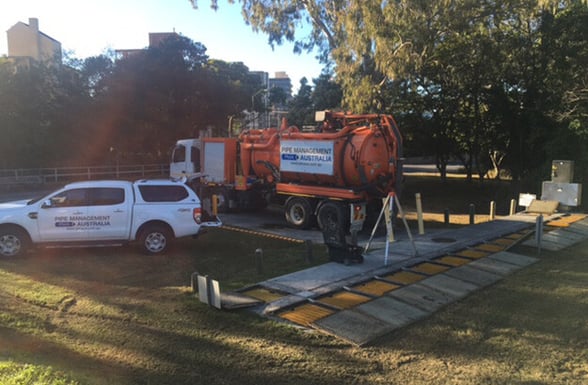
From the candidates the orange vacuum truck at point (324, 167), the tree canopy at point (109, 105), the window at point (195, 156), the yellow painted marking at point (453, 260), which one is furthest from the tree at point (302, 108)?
the yellow painted marking at point (453, 260)

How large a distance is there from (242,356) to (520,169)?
2394cm

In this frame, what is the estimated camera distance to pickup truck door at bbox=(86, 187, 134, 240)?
9.96 metres

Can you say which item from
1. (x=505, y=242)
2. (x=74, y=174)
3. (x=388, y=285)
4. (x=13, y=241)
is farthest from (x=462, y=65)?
(x=74, y=174)

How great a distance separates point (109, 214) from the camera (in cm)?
1002

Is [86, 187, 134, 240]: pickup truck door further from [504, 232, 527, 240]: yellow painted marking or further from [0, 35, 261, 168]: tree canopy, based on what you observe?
[0, 35, 261, 168]: tree canopy

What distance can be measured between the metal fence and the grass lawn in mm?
22112

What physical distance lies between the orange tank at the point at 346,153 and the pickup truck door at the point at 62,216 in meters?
6.53

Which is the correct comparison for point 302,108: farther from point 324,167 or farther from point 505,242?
point 505,242

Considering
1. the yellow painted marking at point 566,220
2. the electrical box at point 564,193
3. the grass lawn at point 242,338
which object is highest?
the electrical box at point 564,193

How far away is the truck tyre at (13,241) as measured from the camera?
9602 millimetres

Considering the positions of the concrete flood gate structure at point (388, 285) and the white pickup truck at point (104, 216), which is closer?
the concrete flood gate structure at point (388, 285)

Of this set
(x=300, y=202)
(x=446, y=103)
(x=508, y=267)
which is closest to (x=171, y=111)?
(x=446, y=103)

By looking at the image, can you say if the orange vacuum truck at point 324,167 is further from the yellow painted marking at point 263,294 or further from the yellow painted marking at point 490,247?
the yellow painted marking at point 263,294

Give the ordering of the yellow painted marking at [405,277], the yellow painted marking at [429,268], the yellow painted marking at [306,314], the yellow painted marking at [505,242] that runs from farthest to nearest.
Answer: the yellow painted marking at [505,242], the yellow painted marking at [429,268], the yellow painted marking at [405,277], the yellow painted marking at [306,314]
